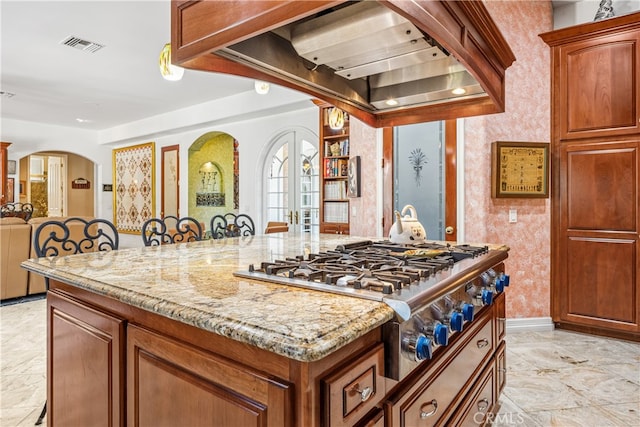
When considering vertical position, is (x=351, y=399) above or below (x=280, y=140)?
below

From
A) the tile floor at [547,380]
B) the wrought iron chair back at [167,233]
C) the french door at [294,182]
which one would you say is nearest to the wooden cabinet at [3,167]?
the tile floor at [547,380]

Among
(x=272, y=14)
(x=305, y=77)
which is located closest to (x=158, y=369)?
(x=272, y=14)

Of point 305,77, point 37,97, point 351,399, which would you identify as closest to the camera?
point 351,399

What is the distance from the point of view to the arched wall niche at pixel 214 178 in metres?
7.88

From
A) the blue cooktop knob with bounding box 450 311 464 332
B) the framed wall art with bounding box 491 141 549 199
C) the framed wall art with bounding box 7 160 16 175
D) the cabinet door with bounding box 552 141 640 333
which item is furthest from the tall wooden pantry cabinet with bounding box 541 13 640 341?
the framed wall art with bounding box 7 160 16 175

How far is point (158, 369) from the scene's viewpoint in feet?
3.29

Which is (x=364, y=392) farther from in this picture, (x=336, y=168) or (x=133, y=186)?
(x=133, y=186)

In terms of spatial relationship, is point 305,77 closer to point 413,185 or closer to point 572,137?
point 413,185

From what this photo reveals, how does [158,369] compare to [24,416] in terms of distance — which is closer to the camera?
[158,369]

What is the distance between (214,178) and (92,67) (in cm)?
353

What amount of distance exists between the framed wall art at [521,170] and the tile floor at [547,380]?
1.29 m

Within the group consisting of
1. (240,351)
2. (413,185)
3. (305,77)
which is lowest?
(240,351)

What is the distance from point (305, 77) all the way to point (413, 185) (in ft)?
8.11

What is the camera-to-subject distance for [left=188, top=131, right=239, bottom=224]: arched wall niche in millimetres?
7875
